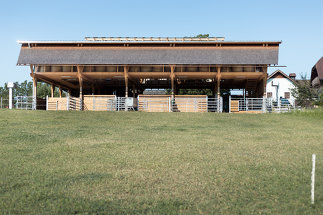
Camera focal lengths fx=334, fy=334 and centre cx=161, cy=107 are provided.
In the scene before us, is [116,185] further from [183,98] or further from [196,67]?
[196,67]

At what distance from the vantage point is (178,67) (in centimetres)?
3250

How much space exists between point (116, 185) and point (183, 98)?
24276 mm

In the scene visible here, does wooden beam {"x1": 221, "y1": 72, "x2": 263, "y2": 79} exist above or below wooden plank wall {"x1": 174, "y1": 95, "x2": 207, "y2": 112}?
above

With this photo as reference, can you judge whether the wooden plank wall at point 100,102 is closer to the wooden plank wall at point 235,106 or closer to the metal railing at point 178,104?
the metal railing at point 178,104

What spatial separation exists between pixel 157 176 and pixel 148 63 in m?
24.8

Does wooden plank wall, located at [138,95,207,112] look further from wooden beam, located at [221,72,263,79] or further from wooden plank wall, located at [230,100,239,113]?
wooden beam, located at [221,72,263,79]

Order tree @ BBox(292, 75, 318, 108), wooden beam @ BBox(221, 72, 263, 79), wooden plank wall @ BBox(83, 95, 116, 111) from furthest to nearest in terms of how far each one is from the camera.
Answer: tree @ BBox(292, 75, 318, 108)
wooden beam @ BBox(221, 72, 263, 79)
wooden plank wall @ BBox(83, 95, 116, 111)

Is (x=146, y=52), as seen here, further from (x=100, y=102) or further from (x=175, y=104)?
(x=100, y=102)

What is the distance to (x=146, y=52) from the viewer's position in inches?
1259

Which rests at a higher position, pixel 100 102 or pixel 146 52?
pixel 146 52

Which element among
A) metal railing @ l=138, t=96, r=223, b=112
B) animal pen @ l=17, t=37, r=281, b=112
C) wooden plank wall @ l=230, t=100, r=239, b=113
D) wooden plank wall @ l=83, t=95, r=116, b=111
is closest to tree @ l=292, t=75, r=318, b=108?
animal pen @ l=17, t=37, r=281, b=112

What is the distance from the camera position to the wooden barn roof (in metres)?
30.9

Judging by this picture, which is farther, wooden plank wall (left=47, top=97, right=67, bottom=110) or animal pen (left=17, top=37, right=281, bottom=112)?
wooden plank wall (left=47, top=97, right=67, bottom=110)

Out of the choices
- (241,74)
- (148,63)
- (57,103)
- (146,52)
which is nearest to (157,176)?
(148,63)
